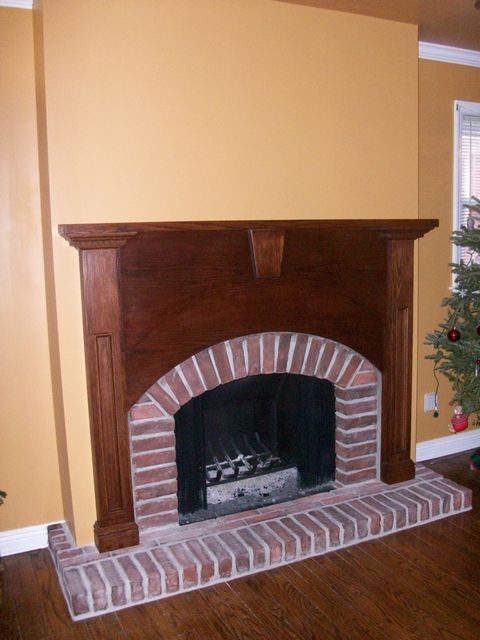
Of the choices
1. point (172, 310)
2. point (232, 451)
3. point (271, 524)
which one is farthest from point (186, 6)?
point (271, 524)

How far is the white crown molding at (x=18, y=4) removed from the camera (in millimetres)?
2402

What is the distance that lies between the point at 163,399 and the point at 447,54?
8.11 ft

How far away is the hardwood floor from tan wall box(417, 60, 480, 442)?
118 centimetres

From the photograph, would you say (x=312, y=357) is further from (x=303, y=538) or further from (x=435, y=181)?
(x=435, y=181)

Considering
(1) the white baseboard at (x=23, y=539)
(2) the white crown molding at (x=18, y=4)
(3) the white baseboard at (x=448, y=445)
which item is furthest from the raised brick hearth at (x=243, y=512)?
(2) the white crown molding at (x=18, y=4)

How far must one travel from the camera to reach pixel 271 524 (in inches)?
104

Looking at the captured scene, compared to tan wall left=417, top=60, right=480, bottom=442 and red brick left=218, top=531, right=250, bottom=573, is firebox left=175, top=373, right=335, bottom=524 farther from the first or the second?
tan wall left=417, top=60, right=480, bottom=442

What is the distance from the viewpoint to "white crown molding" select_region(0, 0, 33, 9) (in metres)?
2.40

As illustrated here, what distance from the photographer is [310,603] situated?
2271 mm

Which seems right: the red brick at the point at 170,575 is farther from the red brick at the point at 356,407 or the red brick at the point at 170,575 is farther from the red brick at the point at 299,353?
the red brick at the point at 356,407

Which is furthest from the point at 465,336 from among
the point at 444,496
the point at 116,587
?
the point at 116,587

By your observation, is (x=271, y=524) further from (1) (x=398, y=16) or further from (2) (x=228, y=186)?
(1) (x=398, y=16)

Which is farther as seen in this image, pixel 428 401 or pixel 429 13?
pixel 428 401

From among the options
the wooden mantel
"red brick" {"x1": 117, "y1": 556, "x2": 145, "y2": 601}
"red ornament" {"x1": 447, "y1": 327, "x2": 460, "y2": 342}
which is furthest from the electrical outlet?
"red brick" {"x1": 117, "y1": 556, "x2": 145, "y2": 601}
